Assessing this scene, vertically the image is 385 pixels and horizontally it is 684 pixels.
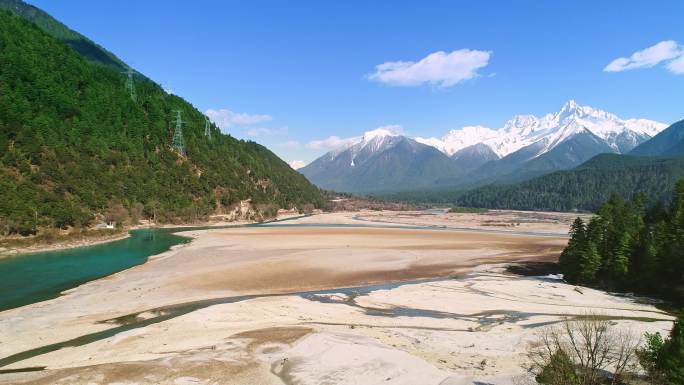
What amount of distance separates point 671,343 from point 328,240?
73.5m

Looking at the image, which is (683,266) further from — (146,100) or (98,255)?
(146,100)

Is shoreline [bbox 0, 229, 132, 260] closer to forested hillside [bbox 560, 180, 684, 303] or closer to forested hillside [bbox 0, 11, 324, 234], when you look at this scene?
forested hillside [bbox 0, 11, 324, 234]

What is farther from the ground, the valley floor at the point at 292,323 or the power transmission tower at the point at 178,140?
the power transmission tower at the point at 178,140

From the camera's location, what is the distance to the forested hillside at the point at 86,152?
8269 centimetres

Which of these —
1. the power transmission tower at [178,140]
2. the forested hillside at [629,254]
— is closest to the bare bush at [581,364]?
the forested hillside at [629,254]

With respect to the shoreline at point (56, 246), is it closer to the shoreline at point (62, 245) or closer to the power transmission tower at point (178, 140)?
the shoreline at point (62, 245)

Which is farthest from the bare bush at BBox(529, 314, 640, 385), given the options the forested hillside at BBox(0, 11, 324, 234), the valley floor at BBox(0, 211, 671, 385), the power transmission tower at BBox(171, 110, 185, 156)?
the power transmission tower at BBox(171, 110, 185, 156)

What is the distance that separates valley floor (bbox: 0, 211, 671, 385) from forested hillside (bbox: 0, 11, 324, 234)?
137 feet

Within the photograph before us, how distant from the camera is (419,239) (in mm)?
92938

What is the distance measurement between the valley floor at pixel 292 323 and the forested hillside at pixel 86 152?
4188cm

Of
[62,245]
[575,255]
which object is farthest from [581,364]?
[62,245]

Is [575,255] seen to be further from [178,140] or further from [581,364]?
[178,140]

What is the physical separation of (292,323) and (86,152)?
320 ft

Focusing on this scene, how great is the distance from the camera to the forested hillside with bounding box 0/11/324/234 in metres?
82.7
